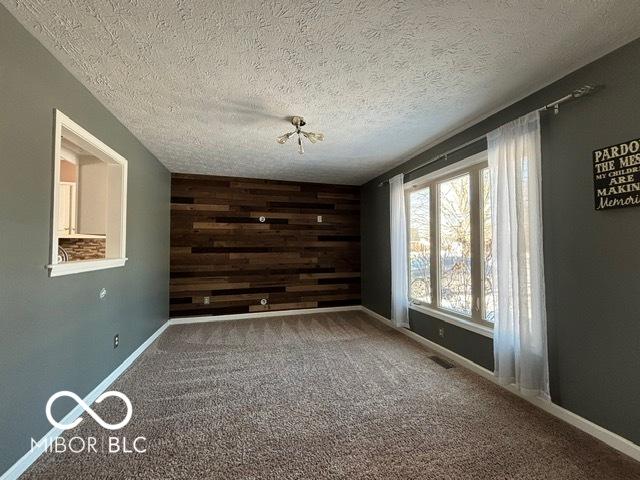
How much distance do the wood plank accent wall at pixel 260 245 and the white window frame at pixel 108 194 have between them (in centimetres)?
190

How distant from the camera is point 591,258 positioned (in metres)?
1.81

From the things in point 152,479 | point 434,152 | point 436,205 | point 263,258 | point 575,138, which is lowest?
point 152,479

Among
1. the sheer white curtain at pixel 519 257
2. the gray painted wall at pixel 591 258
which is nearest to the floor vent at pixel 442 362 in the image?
the sheer white curtain at pixel 519 257

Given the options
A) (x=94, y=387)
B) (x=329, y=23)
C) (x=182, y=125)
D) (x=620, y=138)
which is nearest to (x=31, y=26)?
(x=182, y=125)

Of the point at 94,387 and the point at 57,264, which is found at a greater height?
the point at 57,264

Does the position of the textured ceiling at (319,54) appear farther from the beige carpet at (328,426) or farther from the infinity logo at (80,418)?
the beige carpet at (328,426)

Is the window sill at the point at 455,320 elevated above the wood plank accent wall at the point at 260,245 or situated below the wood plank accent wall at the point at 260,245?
below

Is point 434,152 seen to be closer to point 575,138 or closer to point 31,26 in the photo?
point 575,138

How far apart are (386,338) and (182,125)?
3533mm

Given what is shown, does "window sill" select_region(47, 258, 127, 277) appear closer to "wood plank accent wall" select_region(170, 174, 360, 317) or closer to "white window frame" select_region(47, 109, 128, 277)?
"white window frame" select_region(47, 109, 128, 277)

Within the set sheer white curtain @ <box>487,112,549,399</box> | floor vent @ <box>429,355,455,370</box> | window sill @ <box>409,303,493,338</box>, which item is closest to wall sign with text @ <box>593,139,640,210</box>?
sheer white curtain @ <box>487,112,549,399</box>

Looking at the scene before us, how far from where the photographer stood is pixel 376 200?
15.9 ft

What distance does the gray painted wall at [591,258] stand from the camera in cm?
162

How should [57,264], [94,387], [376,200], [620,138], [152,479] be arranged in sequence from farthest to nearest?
[376,200], [94,387], [57,264], [620,138], [152,479]
